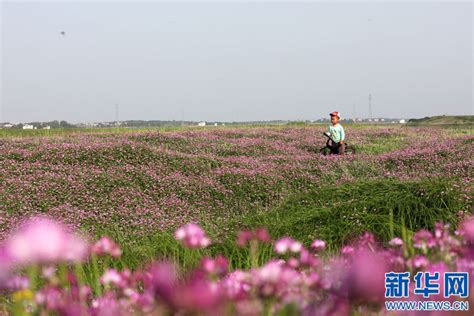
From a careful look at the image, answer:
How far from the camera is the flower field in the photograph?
1.55 metres

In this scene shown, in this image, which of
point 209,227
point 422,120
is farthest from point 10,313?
point 422,120

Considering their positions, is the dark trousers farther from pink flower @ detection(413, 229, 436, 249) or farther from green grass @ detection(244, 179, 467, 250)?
pink flower @ detection(413, 229, 436, 249)

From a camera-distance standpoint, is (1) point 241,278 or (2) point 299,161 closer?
(1) point 241,278

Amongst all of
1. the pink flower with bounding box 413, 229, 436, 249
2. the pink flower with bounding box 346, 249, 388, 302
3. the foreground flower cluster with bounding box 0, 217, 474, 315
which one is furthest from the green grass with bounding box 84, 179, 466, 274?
the pink flower with bounding box 346, 249, 388, 302

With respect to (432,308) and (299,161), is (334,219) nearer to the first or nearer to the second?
(432,308)

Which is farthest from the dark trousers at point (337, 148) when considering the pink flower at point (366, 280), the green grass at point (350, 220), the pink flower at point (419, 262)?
the pink flower at point (366, 280)

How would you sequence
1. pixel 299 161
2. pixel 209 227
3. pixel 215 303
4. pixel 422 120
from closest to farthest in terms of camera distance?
Answer: pixel 215 303
pixel 209 227
pixel 299 161
pixel 422 120

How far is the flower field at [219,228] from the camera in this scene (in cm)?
155

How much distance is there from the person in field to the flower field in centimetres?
162

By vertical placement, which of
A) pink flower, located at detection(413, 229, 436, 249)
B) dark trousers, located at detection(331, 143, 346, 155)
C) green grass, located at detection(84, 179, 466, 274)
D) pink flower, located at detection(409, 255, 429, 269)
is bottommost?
green grass, located at detection(84, 179, 466, 274)

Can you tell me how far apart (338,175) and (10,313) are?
9.56 metres

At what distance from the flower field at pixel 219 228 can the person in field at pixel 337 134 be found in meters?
1.62

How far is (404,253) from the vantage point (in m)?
2.28

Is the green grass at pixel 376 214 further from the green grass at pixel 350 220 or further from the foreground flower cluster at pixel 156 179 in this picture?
A: the foreground flower cluster at pixel 156 179
